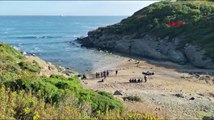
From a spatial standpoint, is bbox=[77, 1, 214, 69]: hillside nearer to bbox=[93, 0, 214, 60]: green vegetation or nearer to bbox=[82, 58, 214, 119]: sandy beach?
bbox=[93, 0, 214, 60]: green vegetation

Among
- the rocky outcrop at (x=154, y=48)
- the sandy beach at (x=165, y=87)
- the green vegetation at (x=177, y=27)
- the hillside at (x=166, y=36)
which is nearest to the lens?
the sandy beach at (x=165, y=87)

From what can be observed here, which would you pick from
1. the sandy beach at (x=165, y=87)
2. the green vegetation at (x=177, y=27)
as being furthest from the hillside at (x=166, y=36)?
the sandy beach at (x=165, y=87)

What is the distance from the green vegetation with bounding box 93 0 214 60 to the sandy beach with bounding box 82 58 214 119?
29.5 ft

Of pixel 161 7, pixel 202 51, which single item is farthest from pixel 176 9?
pixel 202 51

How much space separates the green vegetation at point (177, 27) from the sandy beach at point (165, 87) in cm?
900

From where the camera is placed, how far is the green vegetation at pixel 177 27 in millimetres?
62844

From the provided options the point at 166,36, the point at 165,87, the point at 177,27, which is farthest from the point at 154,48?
the point at 165,87

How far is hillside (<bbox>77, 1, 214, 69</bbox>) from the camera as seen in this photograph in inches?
2319

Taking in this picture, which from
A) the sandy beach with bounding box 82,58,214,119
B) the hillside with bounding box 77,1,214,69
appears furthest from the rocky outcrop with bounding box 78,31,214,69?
the sandy beach with bounding box 82,58,214,119

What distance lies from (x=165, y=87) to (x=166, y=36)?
31586mm

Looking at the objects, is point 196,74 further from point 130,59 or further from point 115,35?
point 115,35

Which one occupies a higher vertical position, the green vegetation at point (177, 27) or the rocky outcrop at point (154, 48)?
the green vegetation at point (177, 27)

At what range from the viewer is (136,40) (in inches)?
2788

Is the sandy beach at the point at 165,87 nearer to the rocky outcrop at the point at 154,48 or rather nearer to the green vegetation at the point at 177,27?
the rocky outcrop at the point at 154,48
